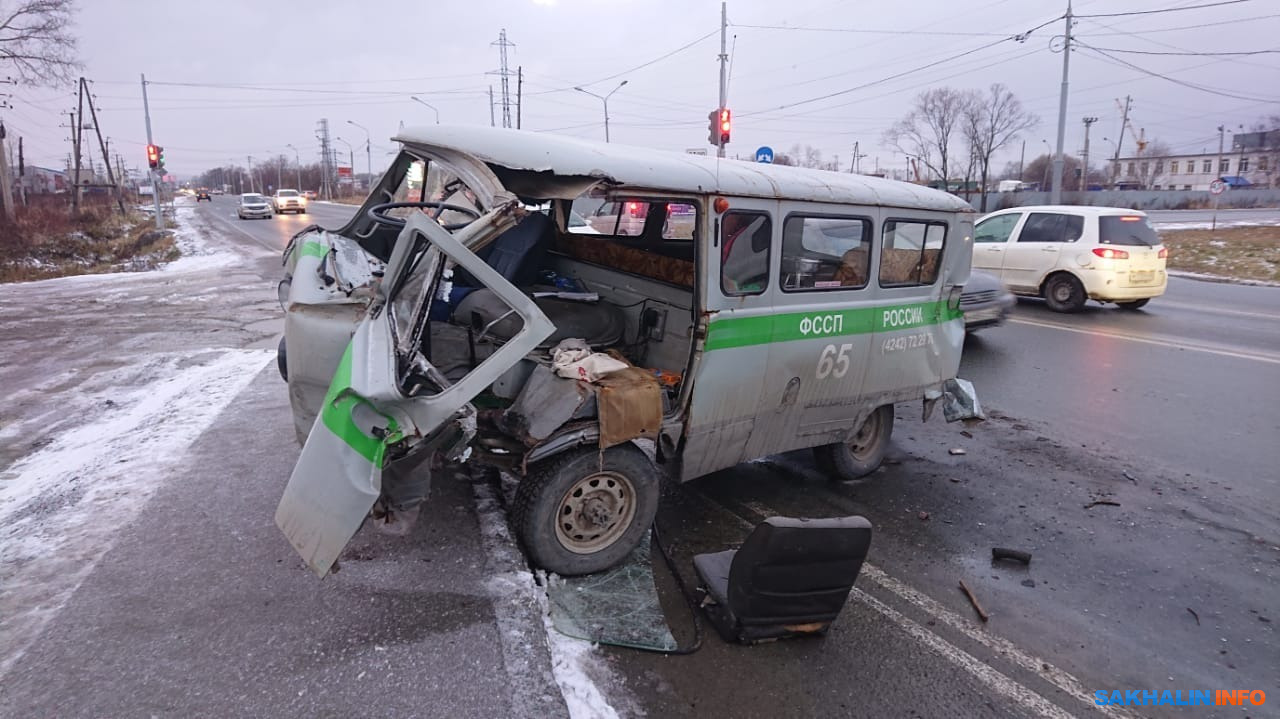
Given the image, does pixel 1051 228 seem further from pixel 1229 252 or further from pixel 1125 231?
pixel 1229 252

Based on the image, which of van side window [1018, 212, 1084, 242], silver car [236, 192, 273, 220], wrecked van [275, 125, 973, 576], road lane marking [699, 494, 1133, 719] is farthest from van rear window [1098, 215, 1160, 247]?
silver car [236, 192, 273, 220]

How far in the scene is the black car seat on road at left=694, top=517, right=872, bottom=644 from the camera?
3090 millimetres

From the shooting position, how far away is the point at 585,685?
2.89 m

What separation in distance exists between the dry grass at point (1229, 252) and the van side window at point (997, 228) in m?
9.02

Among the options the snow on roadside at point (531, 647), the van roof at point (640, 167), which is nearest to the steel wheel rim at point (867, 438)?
the van roof at point (640, 167)

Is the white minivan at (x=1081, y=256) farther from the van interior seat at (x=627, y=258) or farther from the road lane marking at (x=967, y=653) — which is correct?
the road lane marking at (x=967, y=653)

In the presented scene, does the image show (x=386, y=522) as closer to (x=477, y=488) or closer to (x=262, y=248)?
(x=477, y=488)

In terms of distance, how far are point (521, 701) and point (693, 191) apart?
98.5 inches

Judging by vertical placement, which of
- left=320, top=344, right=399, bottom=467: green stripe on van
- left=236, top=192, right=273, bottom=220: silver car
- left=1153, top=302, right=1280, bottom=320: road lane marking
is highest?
left=236, top=192, right=273, bottom=220: silver car

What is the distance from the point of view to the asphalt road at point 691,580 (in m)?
2.88

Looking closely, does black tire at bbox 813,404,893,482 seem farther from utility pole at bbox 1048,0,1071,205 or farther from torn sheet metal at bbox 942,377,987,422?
utility pole at bbox 1048,0,1071,205

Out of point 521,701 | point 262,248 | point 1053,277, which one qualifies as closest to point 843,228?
point 521,701

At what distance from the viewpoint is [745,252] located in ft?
13.1

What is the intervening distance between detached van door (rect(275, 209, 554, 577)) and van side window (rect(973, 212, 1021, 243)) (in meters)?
12.1
